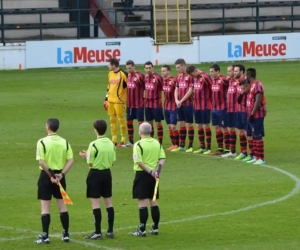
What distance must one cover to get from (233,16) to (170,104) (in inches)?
884

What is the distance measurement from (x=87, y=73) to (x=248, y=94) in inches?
674

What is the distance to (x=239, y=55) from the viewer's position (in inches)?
1551

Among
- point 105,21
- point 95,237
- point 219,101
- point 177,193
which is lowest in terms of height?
point 95,237

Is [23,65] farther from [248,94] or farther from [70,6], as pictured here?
[248,94]

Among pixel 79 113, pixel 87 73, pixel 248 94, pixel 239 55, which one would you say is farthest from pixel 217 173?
pixel 239 55

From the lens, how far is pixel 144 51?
38344 mm

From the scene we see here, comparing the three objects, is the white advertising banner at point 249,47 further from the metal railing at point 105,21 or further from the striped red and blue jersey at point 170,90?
the striped red and blue jersey at point 170,90

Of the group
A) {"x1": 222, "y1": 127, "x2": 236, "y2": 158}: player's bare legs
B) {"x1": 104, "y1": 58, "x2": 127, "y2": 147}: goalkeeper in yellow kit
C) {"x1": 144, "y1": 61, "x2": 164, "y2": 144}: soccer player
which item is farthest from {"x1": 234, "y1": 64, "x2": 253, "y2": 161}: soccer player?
{"x1": 104, "y1": 58, "x2": 127, "y2": 147}: goalkeeper in yellow kit

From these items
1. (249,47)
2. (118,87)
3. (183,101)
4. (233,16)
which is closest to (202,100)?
(183,101)

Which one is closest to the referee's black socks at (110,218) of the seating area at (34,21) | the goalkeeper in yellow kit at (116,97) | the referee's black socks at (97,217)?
the referee's black socks at (97,217)

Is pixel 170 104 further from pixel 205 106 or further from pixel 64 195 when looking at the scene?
pixel 64 195

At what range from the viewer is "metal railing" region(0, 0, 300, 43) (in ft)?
131

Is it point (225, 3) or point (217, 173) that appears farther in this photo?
point (225, 3)

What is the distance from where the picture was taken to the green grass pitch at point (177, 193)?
1375 cm
